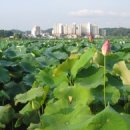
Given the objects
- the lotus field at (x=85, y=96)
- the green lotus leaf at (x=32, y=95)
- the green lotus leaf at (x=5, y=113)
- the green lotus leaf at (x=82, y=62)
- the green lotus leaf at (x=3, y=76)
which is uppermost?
the green lotus leaf at (x=82, y=62)

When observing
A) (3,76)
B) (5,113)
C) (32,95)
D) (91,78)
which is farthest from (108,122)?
(3,76)

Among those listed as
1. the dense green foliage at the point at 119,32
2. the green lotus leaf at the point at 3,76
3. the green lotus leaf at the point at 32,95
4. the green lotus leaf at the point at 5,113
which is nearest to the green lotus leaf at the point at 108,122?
the green lotus leaf at the point at 32,95

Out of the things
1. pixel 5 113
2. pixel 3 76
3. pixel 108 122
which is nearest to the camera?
pixel 108 122

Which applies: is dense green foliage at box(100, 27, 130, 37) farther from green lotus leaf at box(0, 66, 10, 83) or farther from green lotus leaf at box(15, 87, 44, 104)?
A: green lotus leaf at box(15, 87, 44, 104)

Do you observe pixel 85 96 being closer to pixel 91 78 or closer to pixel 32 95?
pixel 91 78

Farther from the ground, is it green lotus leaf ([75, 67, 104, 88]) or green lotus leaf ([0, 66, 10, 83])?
green lotus leaf ([75, 67, 104, 88])

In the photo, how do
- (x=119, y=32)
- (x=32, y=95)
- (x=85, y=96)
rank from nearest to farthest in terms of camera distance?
(x=85, y=96) < (x=32, y=95) < (x=119, y=32)

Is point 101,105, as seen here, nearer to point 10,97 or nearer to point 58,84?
point 58,84

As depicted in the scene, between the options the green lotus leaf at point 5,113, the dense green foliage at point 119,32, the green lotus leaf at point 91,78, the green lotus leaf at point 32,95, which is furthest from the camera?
the dense green foliage at point 119,32

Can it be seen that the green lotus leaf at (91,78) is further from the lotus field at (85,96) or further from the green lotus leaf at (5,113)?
the green lotus leaf at (5,113)

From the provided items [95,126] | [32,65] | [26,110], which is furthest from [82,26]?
[95,126]

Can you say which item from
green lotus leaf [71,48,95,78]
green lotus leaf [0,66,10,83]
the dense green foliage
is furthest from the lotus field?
the dense green foliage

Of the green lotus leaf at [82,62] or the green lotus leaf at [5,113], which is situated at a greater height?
the green lotus leaf at [82,62]
